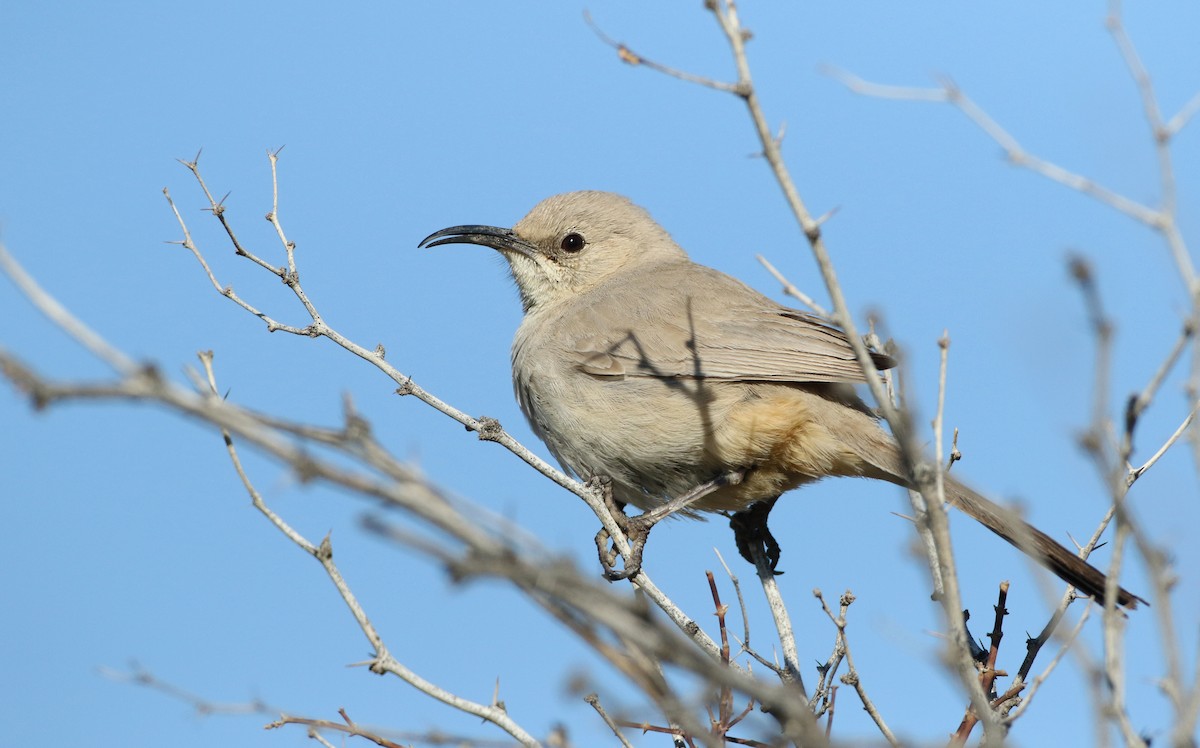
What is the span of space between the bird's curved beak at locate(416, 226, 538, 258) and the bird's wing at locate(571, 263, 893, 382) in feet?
3.17

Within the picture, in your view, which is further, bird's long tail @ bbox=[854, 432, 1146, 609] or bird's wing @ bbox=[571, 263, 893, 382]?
bird's wing @ bbox=[571, 263, 893, 382]

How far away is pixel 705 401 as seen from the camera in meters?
4.93

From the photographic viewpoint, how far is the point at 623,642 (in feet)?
6.21

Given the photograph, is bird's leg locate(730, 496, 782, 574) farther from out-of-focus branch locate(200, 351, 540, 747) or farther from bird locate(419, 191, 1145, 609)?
out-of-focus branch locate(200, 351, 540, 747)

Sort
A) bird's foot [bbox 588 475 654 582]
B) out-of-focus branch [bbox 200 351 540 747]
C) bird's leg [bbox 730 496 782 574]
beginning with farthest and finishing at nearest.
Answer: bird's leg [bbox 730 496 782 574] < bird's foot [bbox 588 475 654 582] < out-of-focus branch [bbox 200 351 540 747]

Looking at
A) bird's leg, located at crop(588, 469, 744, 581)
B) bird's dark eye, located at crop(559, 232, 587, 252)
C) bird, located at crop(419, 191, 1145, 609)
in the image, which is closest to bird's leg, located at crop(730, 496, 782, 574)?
bird, located at crop(419, 191, 1145, 609)

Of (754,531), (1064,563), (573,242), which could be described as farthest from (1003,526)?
(573,242)

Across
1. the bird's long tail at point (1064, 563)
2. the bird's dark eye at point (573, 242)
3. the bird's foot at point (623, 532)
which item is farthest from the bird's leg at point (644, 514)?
the bird's dark eye at point (573, 242)

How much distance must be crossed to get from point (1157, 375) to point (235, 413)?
1.64 metres

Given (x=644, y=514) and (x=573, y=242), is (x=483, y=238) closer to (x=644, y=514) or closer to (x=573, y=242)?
(x=573, y=242)

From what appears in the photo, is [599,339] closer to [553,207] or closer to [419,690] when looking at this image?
[553,207]

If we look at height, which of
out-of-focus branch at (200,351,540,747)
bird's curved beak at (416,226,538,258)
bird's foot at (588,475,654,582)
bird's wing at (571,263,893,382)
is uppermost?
bird's curved beak at (416,226,538,258)

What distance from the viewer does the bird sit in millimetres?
4793

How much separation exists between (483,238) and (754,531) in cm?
236
